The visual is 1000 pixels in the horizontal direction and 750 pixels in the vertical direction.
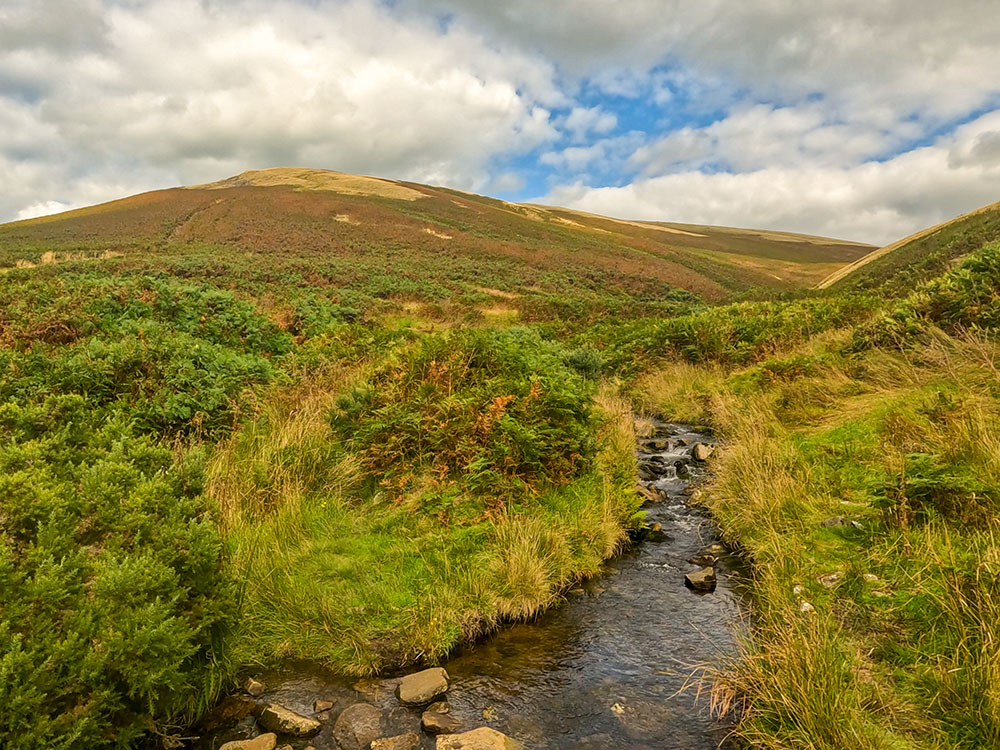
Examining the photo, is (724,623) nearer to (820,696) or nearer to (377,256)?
(820,696)

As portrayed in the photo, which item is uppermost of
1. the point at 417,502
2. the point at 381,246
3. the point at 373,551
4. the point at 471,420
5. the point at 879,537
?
the point at 381,246

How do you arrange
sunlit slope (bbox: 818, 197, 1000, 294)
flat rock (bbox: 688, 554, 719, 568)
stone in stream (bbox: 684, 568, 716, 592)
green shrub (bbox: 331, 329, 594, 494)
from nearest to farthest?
1. stone in stream (bbox: 684, 568, 716, 592)
2. flat rock (bbox: 688, 554, 719, 568)
3. green shrub (bbox: 331, 329, 594, 494)
4. sunlit slope (bbox: 818, 197, 1000, 294)

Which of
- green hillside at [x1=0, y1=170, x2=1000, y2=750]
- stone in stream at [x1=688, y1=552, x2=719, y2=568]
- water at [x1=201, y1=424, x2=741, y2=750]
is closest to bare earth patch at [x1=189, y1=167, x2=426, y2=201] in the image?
green hillside at [x1=0, y1=170, x2=1000, y2=750]

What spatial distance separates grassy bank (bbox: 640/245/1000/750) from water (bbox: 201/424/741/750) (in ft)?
1.32

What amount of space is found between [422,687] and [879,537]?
14.3 feet

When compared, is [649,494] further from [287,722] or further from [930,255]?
[930,255]

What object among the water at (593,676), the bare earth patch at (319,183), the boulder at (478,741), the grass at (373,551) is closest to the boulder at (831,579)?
the water at (593,676)

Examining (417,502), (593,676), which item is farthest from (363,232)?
(593,676)

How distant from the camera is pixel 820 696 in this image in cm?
352

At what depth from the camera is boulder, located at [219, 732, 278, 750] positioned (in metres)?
4.02

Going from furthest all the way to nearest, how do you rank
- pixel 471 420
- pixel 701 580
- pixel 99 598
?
pixel 471 420 < pixel 701 580 < pixel 99 598

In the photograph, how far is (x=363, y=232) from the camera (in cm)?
4569

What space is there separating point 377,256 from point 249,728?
36383 mm

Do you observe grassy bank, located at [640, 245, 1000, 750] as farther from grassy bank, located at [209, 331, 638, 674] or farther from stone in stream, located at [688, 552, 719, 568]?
grassy bank, located at [209, 331, 638, 674]
